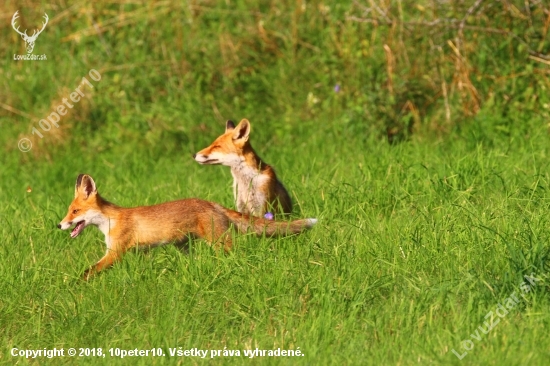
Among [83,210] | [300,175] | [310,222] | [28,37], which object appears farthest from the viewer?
[28,37]

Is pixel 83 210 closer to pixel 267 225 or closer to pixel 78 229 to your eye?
pixel 78 229

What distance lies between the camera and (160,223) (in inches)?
280

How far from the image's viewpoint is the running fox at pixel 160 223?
7.08m

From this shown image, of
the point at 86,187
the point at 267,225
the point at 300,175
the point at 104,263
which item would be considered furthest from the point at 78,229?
the point at 300,175

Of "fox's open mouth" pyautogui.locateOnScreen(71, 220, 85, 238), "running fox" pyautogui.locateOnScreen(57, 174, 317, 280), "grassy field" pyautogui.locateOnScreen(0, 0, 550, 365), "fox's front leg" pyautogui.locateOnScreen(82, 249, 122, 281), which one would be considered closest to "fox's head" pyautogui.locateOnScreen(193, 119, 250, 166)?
"grassy field" pyautogui.locateOnScreen(0, 0, 550, 365)

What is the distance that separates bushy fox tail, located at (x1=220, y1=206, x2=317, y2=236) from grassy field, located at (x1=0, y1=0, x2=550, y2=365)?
0.33 ft

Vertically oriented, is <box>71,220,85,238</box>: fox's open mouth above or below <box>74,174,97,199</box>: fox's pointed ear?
below

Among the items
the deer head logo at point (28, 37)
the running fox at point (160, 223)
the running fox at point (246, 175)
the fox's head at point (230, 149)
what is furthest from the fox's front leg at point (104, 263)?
the deer head logo at point (28, 37)

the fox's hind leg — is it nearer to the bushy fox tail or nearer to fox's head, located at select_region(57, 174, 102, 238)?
the bushy fox tail

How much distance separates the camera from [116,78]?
40.3 ft

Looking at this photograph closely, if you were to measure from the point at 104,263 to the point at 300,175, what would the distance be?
2823 mm

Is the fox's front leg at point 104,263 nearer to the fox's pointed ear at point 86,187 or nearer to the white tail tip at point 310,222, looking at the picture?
the fox's pointed ear at point 86,187

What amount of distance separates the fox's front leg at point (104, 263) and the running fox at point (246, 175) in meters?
1.39

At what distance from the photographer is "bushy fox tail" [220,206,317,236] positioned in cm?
718
